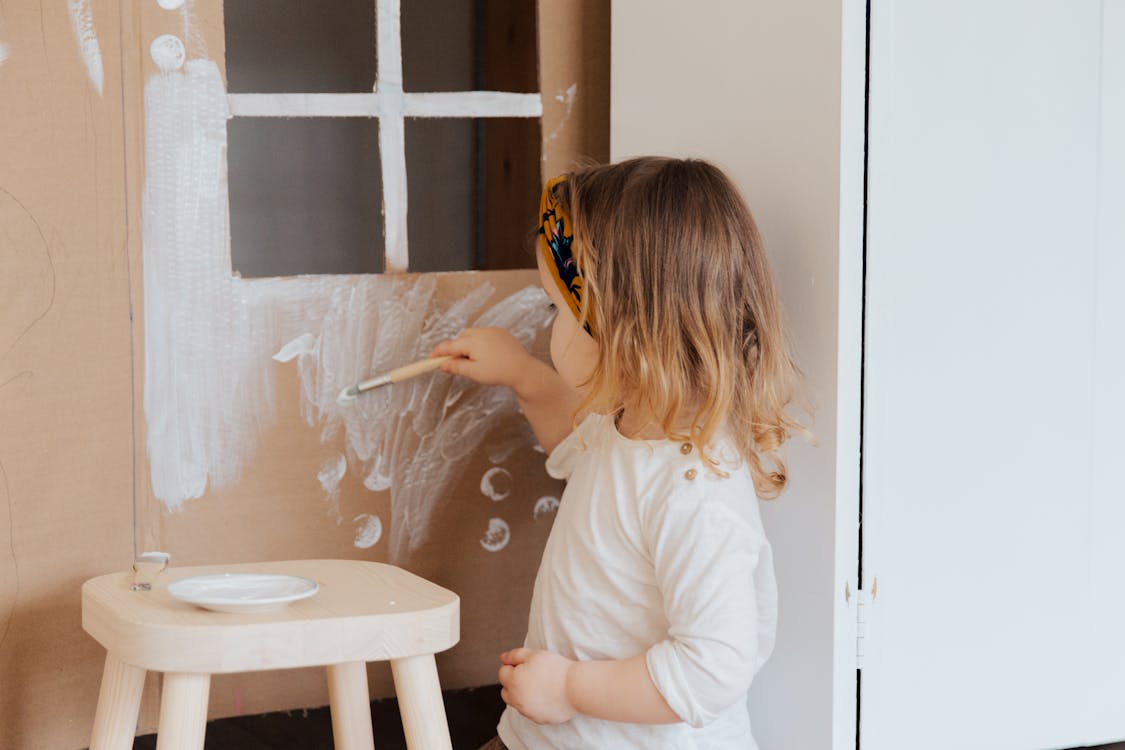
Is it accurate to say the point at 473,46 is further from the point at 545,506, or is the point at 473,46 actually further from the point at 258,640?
the point at 258,640

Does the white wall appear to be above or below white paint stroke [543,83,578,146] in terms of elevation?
below

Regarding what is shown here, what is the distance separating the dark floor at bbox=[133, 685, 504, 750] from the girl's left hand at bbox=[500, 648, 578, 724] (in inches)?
11.4

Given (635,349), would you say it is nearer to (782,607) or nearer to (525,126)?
(782,607)

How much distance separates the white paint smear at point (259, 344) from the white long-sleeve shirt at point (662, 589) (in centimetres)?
25

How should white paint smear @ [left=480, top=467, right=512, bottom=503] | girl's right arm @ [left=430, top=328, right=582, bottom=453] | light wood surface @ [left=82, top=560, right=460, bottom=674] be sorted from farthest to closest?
white paint smear @ [left=480, top=467, right=512, bottom=503]
girl's right arm @ [left=430, top=328, right=582, bottom=453]
light wood surface @ [left=82, top=560, right=460, bottom=674]

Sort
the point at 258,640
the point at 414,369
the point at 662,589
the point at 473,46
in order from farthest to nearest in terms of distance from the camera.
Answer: the point at 473,46 → the point at 414,369 → the point at 662,589 → the point at 258,640

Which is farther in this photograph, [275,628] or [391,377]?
[391,377]

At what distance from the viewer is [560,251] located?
946 millimetres

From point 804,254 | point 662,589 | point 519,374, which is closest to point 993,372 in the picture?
point 804,254

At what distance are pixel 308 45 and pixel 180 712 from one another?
679 millimetres

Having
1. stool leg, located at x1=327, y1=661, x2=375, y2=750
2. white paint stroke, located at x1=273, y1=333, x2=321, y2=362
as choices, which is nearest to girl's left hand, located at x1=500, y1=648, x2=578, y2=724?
stool leg, located at x1=327, y1=661, x2=375, y2=750

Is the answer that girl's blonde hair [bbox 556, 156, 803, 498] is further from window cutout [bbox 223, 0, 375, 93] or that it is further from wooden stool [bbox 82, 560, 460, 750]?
window cutout [bbox 223, 0, 375, 93]

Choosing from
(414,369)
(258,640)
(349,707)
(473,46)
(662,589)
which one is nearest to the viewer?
(258,640)

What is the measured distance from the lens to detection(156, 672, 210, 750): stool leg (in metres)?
0.76
